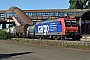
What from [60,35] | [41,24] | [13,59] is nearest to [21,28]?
[41,24]

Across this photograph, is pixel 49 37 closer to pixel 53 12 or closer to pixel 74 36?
pixel 74 36

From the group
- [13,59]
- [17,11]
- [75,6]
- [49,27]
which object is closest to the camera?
[13,59]

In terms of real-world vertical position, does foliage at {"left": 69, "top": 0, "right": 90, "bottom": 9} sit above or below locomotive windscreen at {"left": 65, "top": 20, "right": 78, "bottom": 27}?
above

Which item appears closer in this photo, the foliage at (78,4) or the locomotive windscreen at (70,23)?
the locomotive windscreen at (70,23)

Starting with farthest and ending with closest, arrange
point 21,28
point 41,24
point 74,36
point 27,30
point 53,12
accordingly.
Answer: point 53,12 → point 21,28 → point 27,30 → point 41,24 → point 74,36

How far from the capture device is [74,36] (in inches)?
1305

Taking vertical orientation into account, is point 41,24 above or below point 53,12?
below

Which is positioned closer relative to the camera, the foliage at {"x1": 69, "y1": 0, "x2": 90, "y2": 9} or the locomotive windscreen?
the locomotive windscreen

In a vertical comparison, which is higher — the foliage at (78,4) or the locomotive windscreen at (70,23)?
the foliage at (78,4)

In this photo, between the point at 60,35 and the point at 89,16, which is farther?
the point at 89,16

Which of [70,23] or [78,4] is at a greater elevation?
[78,4]

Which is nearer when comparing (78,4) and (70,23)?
(70,23)

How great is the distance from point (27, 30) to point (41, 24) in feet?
31.0

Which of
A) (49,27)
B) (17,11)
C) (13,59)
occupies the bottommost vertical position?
(13,59)
